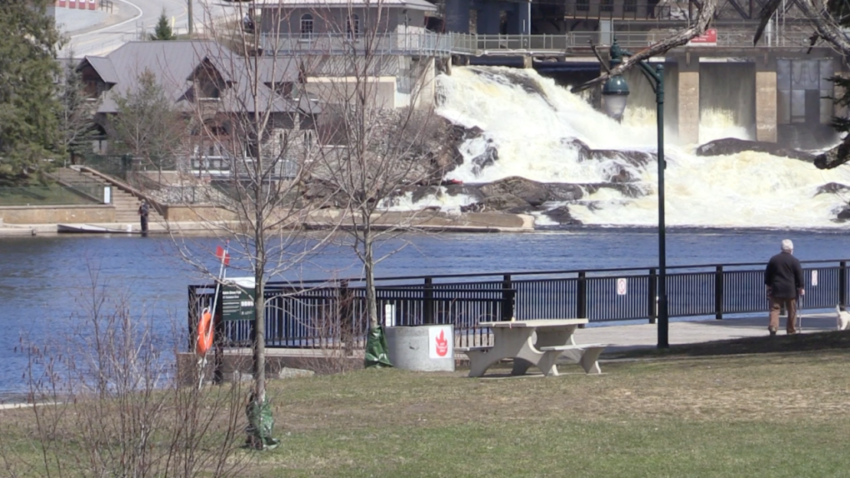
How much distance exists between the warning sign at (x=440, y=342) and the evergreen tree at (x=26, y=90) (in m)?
55.7

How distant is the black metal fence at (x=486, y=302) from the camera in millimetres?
17359

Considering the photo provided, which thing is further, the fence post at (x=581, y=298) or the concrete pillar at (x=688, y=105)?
the concrete pillar at (x=688, y=105)

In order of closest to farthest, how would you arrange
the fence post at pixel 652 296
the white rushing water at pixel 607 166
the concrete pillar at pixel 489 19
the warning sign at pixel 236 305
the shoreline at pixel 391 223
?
the warning sign at pixel 236 305 → the fence post at pixel 652 296 → the shoreline at pixel 391 223 → the white rushing water at pixel 607 166 → the concrete pillar at pixel 489 19

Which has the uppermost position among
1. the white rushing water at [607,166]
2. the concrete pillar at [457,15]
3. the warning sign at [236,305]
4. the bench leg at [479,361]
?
the concrete pillar at [457,15]

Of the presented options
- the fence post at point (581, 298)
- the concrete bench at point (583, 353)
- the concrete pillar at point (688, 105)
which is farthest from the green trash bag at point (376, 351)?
the concrete pillar at point (688, 105)

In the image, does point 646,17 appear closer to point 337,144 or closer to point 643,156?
point 643,156

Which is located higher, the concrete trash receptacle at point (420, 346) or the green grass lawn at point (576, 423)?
the concrete trash receptacle at point (420, 346)

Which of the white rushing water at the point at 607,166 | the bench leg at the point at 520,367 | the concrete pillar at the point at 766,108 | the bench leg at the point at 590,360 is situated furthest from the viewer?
the concrete pillar at the point at 766,108

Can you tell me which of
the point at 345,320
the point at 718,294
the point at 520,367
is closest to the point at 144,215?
the point at 718,294

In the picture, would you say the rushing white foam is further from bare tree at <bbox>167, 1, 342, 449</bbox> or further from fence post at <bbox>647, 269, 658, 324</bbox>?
bare tree at <bbox>167, 1, 342, 449</bbox>

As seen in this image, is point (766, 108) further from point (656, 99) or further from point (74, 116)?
point (656, 99)

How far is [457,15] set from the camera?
295ft

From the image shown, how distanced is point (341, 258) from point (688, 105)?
4853cm

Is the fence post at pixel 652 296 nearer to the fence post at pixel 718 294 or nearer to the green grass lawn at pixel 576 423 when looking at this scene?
the fence post at pixel 718 294
